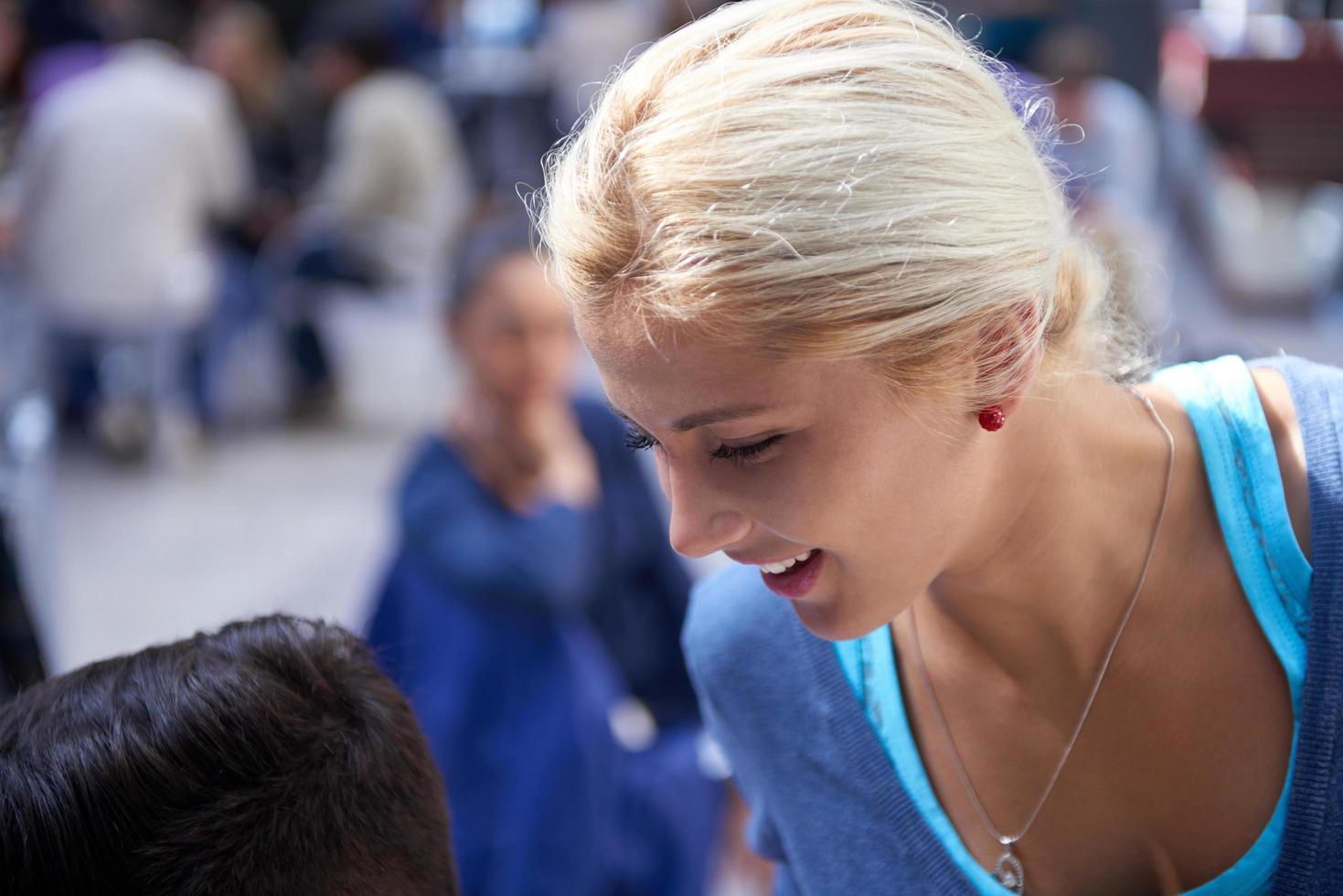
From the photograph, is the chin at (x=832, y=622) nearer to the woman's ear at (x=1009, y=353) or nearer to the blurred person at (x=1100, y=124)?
the woman's ear at (x=1009, y=353)

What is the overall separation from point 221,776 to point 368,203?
4557 mm

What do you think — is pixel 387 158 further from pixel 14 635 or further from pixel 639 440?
pixel 639 440

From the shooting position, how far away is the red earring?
2.79 ft

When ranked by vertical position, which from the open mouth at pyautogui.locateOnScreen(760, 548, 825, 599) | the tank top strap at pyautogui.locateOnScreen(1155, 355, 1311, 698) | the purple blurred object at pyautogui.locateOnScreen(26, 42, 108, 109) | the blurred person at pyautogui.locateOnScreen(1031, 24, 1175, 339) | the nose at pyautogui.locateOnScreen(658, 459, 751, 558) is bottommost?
the blurred person at pyautogui.locateOnScreen(1031, 24, 1175, 339)

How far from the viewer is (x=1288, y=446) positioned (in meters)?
0.93

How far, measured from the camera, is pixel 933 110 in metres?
0.78

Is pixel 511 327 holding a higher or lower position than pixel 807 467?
lower

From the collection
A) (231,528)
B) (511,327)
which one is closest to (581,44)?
(231,528)

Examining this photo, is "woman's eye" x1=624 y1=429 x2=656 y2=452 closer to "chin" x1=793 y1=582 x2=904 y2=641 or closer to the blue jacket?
"chin" x1=793 y1=582 x2=904 y2=641

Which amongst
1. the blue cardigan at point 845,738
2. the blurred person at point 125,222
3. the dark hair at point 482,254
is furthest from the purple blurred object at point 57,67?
the blue cardigan at point 845,738

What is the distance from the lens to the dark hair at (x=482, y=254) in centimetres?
221

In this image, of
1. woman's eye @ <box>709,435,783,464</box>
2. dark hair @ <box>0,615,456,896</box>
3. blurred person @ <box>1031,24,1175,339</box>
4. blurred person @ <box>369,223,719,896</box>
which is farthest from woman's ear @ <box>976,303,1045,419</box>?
blurred person @ <box>1031,24,1175,339</box>

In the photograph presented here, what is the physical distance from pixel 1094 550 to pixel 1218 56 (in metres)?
6.29

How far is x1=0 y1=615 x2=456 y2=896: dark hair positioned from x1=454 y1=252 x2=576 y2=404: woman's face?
1239mm
